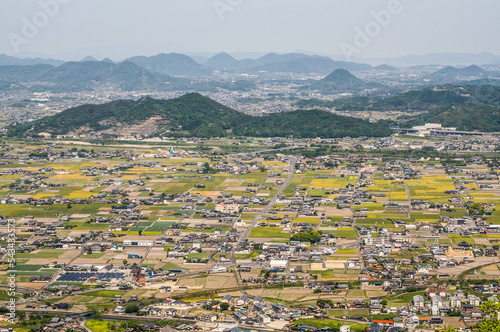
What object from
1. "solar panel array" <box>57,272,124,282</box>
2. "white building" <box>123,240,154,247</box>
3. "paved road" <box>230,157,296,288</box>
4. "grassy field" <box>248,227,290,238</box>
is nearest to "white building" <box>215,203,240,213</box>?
"paved road" <box>230,157,296,288</box>

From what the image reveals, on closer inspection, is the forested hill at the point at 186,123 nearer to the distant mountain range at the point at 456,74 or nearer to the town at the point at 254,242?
the town at the point at 254,242

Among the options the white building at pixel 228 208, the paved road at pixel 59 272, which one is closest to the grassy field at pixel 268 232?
the white building at pixel 228 208

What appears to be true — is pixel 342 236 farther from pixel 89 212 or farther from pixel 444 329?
pixel 89 212

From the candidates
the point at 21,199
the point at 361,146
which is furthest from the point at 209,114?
the point at 21,199

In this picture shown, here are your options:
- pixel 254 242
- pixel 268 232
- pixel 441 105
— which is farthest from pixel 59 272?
pixel 441 105

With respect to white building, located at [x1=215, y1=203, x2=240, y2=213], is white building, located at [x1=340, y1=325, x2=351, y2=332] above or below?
below

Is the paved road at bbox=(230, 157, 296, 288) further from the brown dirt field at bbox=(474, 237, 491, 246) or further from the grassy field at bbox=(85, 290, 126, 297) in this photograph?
the brown dirt field at bbox=(474, 237, 491, 246)
